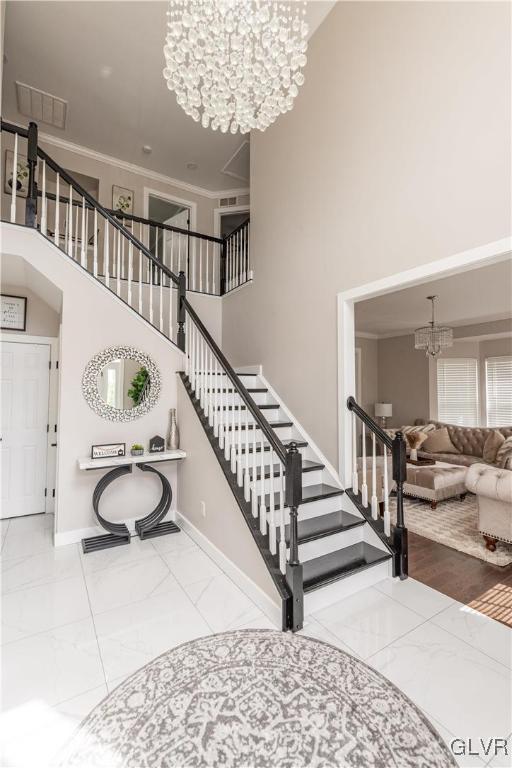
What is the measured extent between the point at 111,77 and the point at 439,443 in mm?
8010

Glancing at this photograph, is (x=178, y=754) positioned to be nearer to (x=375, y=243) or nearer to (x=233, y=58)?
(x=375, y=243)

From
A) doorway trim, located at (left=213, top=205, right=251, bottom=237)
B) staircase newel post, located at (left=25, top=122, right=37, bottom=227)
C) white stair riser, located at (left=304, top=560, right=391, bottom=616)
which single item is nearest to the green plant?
staircase newel post, located at (left=25, top=122, right=37, bottom=227)

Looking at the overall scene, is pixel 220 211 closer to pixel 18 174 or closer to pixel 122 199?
pixel 122 199

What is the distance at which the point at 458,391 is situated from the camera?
7.70m

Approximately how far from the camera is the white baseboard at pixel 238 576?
2442mm

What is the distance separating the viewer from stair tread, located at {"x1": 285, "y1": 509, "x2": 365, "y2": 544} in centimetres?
289

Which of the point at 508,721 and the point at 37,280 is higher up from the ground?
the point at 37,280

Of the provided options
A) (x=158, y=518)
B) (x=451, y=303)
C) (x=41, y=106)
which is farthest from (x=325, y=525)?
(x=41, y=106)

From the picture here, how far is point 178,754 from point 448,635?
177 centimetres

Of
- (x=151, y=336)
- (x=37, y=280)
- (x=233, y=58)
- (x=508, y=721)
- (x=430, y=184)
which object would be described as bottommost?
(x=508, y=721)

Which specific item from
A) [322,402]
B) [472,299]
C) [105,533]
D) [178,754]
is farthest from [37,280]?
[472,299]

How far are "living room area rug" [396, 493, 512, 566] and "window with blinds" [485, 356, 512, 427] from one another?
102 inches

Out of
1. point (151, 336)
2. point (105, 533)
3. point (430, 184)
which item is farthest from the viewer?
point (151, 336)

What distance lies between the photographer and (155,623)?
2.39m
